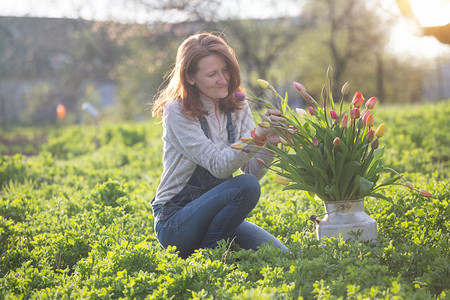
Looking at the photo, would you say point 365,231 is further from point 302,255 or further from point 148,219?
point 148,219

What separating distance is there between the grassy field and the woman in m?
0.16

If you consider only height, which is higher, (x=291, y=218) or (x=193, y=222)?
(x=193, y=222)

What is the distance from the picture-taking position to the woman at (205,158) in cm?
301

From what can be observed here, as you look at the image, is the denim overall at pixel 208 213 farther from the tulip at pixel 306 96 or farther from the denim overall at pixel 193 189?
the tulip at pixel 306 96

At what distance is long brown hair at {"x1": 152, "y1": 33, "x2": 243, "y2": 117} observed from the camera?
3.14 metres

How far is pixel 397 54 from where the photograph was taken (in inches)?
930

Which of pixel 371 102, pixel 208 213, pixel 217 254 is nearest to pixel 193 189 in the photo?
pixel 208 213

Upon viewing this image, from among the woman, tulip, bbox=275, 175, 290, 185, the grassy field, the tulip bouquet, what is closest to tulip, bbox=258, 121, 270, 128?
the tulip bouquet

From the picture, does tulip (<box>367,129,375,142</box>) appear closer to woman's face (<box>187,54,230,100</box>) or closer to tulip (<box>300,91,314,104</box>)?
tulip (<box>300,91,314,104</box>)

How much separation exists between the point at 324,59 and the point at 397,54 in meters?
4.24

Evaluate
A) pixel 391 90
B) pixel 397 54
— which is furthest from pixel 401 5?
pixel 391 90

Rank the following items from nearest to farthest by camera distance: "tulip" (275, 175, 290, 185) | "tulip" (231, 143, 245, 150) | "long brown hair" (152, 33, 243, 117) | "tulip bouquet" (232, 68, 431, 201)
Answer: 1. "tulip" (231, 143, 245, 150)
2. "tulip bouquet" (232, 68, 431, 201)
3. "tulip" (275, 175, 290, 185)
4. "long brown hair" (152, 33, 243, 117)

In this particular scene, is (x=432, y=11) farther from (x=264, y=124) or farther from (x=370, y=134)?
(x=264, y=124)

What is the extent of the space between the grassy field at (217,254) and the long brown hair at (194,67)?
35.5 inches
